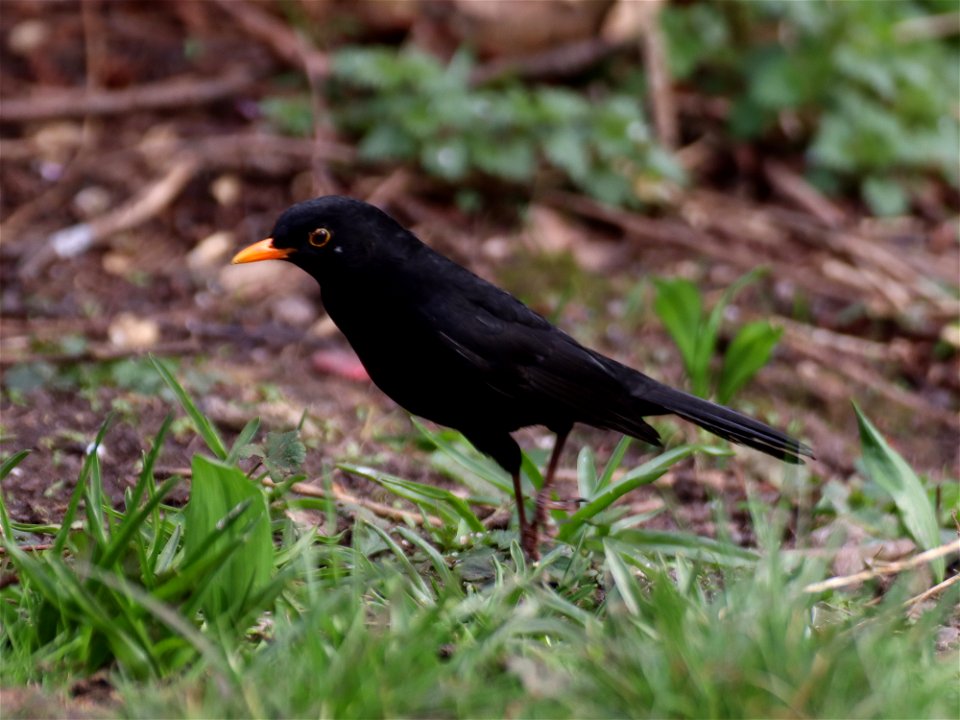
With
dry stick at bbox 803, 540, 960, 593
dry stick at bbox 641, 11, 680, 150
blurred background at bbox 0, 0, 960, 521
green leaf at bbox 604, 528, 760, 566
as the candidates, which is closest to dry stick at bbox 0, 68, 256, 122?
blurred background at bbox 0, 0, 960, 521

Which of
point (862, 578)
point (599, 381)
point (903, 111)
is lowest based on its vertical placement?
point (862, 578)

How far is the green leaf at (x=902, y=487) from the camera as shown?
383 centimetres

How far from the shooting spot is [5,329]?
5.26 m

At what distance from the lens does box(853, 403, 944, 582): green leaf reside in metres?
3.83

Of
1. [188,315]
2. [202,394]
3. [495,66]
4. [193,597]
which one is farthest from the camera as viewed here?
[495,66]

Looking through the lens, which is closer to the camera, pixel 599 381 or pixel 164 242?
pixel 599 381

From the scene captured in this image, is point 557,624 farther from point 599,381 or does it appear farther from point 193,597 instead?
point 599,381

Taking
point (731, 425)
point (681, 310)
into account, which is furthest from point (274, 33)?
point (731, 425)

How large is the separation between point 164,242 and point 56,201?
621 millimetres

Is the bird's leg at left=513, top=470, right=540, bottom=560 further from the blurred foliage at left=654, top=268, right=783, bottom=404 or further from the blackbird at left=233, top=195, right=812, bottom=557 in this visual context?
the blurred foliage at left=654, top=268, right=783, bottom=404

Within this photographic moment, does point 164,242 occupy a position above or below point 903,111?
below

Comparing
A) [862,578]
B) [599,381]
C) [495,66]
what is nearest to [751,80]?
[495,66]

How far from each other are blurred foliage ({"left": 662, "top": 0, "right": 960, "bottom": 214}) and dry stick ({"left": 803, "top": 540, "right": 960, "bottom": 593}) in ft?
11.8

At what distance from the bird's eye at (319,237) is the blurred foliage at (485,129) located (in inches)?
101
